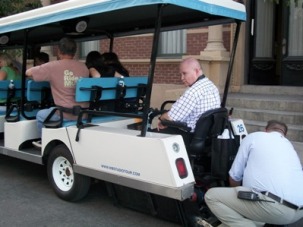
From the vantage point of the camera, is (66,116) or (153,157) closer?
(153,157)

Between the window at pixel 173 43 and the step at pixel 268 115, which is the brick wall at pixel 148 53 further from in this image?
the step at pixel 268 115

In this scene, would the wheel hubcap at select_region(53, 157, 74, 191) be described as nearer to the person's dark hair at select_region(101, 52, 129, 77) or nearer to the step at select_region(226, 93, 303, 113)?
the person's dark hair at select_region(101, 52, 129, 77)

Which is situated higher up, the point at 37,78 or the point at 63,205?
the point at 37,78

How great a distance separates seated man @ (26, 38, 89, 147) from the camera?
5352 millimetres

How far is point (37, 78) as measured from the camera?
5.33 m

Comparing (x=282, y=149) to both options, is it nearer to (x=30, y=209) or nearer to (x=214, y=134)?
(x=214, y=134)

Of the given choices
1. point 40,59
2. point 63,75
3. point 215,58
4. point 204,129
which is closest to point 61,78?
point 63,75

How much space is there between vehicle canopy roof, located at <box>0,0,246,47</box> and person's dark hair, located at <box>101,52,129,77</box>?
52cm

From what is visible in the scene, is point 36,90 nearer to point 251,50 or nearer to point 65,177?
point 65,177

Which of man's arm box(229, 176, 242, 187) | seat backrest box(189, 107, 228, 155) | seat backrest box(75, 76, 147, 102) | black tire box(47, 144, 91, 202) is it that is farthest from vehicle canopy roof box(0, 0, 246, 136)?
black tire box(47, 144, 91, 202)

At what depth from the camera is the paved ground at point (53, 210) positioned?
468 cm

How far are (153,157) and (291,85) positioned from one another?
20.4 ft

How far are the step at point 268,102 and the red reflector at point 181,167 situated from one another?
4523mm

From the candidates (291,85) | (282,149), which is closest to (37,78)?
(282,149)
